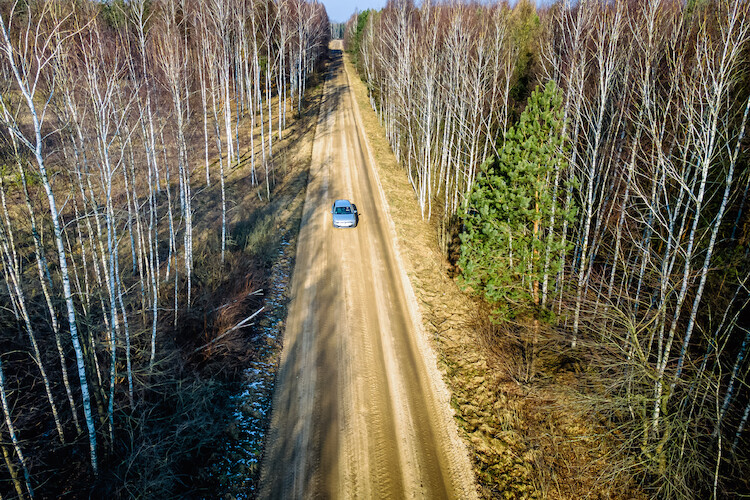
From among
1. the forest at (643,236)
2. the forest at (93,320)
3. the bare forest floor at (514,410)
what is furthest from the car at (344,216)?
the forest at (643,236)

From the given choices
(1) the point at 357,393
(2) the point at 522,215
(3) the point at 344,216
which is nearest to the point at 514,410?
(1) the point at 357,393

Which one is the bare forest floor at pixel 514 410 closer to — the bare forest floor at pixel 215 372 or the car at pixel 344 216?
the bare forest floor at pixel 215 372

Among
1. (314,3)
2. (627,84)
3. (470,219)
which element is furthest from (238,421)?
(314,3)

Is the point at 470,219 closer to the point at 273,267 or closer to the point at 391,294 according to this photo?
the point at 391,294

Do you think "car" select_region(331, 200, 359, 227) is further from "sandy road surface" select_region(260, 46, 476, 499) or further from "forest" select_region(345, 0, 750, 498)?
"forest" select_region(345, 0, 750, 498)

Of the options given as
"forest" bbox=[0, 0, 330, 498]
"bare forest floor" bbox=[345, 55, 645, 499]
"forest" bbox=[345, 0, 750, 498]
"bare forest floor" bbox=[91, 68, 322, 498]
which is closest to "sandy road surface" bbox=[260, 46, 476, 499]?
"bare forest floor" bbox=[345, 55, 645, 499]

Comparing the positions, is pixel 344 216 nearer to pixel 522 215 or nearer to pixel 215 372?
pixel 522 215
